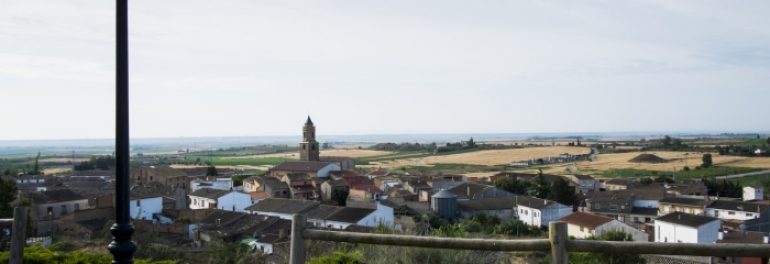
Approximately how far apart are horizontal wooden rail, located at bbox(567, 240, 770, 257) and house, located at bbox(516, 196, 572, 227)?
104 feet

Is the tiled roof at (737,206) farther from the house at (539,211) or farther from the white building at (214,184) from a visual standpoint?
the white building at (214,184)

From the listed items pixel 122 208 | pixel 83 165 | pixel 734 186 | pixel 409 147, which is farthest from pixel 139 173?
pixel 409 147

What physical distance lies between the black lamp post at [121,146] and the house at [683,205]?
39962mm

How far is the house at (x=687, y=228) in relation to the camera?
87.5 feet

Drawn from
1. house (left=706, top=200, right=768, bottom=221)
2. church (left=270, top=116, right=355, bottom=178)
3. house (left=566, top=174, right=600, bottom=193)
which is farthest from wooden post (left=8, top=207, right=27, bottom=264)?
house (left=566, top=174, right=600, bottom=193)

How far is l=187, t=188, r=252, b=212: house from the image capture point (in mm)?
38500

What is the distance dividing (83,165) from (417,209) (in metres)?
54.8

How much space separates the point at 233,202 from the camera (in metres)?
39.2

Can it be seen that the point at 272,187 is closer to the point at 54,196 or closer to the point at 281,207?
the point at 281,207

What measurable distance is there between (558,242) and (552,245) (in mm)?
51

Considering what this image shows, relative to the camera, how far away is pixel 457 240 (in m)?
3.89

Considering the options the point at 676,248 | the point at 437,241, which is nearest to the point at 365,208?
the point at 437,241

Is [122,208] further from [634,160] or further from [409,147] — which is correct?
[409,147]

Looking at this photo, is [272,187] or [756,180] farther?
[756,180]
